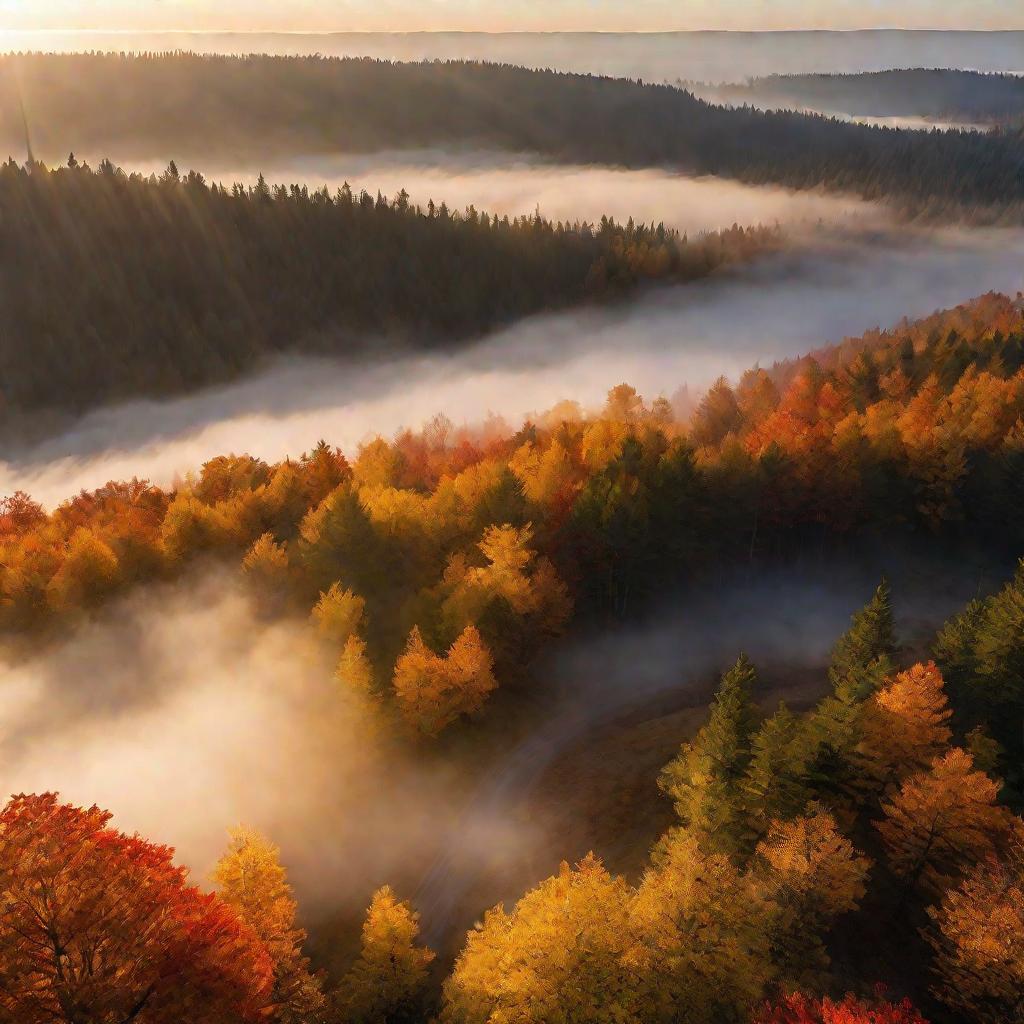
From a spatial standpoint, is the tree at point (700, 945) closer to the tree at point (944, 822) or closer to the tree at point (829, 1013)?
the tree at point (829, 1013)

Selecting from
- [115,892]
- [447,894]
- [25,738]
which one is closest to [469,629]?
[447,894]

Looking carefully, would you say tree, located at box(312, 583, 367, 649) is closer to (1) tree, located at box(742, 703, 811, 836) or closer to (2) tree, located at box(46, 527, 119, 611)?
(2) tree, located at box(46, 527, 119, 611)

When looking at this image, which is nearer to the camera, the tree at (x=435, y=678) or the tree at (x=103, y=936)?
the tree at (x=103, y=936)

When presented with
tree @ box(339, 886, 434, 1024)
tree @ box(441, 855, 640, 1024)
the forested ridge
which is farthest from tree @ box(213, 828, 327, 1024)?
the forested ridge

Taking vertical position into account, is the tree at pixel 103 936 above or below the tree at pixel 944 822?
above

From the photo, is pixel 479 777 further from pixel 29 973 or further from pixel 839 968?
pixel 29 973

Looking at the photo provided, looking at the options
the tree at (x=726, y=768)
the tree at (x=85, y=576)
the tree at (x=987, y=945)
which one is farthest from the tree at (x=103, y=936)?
the tree at (x=85, y=576)

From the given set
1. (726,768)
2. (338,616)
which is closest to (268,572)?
(338,616)
